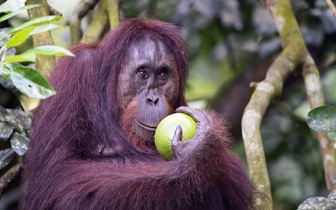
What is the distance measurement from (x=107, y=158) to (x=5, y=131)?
63 centimetres

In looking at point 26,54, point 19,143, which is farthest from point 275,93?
point 26,54

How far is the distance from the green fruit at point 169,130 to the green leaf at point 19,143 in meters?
0.84

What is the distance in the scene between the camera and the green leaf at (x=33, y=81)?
2291mm

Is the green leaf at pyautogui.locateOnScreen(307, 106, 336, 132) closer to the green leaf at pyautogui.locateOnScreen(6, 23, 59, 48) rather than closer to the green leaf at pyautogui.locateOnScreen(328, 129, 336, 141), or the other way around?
the green leaf at pyautogui.locateOnScreen(328, 129, 336, 141)

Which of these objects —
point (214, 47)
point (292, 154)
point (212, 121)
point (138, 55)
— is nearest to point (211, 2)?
point (214, 47)

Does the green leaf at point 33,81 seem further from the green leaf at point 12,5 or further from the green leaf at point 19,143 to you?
the green leaf at point 19,143

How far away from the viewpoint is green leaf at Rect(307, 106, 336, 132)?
3.41 m

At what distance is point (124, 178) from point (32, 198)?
494 millimetres

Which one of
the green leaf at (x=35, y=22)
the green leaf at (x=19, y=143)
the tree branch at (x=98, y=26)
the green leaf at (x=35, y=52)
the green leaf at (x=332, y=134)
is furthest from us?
the tree branch at (x=98, y=26)

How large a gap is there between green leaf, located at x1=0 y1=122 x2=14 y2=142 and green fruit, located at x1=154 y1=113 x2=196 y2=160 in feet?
2.99

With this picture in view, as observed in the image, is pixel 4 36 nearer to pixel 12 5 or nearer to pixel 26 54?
pixel 12 5

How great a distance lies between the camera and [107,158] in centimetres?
369

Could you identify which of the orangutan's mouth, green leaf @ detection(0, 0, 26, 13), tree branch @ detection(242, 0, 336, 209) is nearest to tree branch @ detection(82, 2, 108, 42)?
tree branch @ detection(242, 0, 336, 209)

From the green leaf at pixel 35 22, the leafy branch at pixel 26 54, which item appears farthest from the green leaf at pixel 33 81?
the green leaf at pixel 35 22
